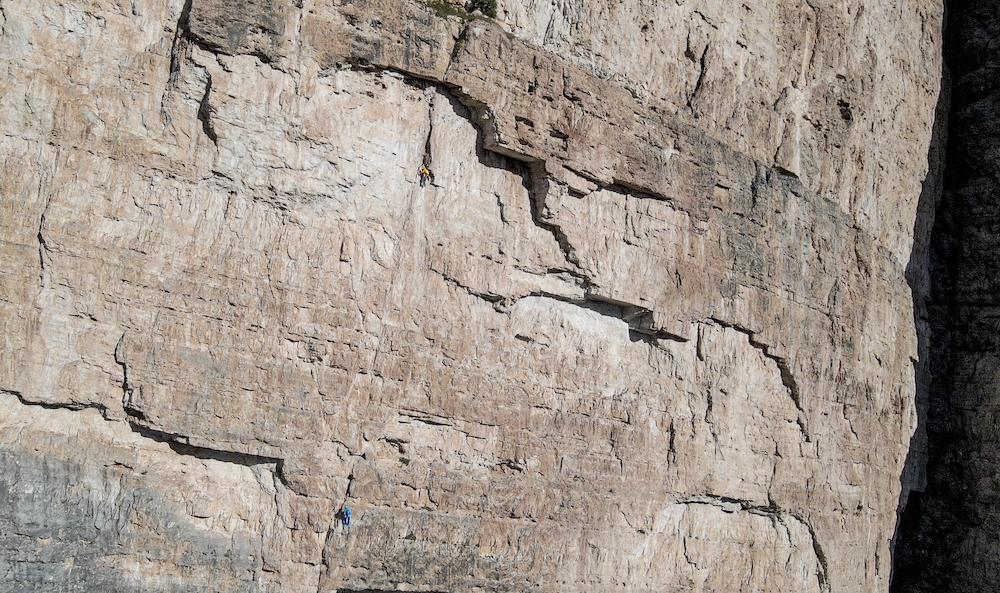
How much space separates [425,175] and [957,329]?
6.98m

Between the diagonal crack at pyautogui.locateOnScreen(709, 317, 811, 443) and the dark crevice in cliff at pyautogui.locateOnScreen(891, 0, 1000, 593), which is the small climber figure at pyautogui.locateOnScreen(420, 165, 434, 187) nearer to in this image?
the diagonal crack at pyautogui.locateOnScreen(709, 317, 811, 443)

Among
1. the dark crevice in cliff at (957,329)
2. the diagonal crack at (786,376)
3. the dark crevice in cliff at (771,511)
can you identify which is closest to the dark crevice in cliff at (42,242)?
the dark crevice in cliff at (771,511)

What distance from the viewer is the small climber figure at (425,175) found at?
6.91m

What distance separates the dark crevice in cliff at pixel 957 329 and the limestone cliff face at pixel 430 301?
45.0 inches

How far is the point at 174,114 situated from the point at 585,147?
3020 millimetres

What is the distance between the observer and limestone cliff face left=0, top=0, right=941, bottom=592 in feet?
18.7

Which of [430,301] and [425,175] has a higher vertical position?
[425,175]

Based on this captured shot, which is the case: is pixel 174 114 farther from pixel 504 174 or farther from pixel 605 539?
pixel 605 539

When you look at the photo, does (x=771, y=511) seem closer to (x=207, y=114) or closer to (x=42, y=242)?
(x=207, y=114)

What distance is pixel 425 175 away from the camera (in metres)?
6.91

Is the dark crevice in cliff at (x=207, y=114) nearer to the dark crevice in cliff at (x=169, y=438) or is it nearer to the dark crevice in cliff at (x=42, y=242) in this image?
the dark crevice in cliff at (x=42, y=242)

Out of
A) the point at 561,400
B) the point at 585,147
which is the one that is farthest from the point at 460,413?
the point at 585,147

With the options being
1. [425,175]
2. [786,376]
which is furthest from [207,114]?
[786,376]

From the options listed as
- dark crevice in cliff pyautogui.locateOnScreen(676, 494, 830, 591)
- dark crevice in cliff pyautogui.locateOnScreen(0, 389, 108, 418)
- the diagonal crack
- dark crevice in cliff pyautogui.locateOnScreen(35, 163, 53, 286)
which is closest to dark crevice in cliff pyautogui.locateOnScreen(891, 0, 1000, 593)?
dark crevice in cliff pyautogui.locateOnScreen(676, 494, 830, 591)
